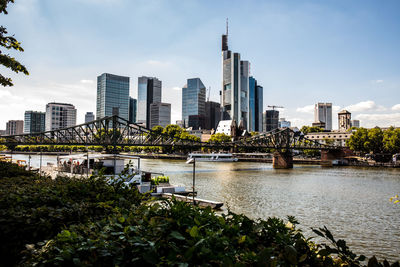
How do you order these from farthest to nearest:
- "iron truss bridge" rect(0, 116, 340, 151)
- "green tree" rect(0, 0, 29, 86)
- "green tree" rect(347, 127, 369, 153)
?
"green tree" rect(347, 127, 369, 153)
"iron truss bridge" rect(0, 116, 340, 151)
"green tree" rect(0, 0, 29, 86)

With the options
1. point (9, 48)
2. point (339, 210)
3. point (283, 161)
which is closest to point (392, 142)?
point (283, 161)

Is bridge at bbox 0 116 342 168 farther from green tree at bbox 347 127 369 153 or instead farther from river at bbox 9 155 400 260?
river at bbox 9 155 400 260

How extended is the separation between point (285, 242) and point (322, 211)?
958 inches

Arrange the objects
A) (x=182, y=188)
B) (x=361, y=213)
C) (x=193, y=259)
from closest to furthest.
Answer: (x=193, y=259)
(x=361, y=213)
(x=182, y=188)

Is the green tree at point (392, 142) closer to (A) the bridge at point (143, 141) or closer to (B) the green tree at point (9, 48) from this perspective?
(A) the bridge at point (143, 141)

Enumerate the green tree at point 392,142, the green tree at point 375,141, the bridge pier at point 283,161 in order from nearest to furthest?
the bridge pier at point 283,161
the green tree at point 392,142
the green tree at point 375,141

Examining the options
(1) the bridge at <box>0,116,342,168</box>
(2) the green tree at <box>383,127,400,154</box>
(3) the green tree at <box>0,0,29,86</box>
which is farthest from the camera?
(2) the green tree at <box>383,127,400,154</box>

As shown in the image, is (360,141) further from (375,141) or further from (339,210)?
(339,210)

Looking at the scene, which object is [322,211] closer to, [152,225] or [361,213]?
[361,213]

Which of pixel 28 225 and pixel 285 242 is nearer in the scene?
pixel 285 242

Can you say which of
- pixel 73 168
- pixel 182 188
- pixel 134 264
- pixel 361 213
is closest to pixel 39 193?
pixel 134 264

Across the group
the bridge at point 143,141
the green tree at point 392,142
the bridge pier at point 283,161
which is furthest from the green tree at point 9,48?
the green tree at point 392,142

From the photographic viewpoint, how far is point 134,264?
3.29 meters

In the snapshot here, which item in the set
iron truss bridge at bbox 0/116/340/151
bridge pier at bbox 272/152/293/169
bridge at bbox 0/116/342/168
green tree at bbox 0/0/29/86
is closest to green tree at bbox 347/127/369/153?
bridge at bbox 0/116/342/168
